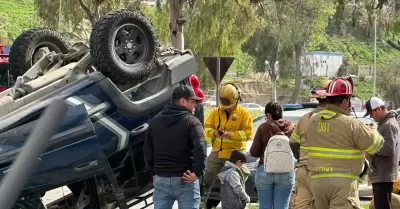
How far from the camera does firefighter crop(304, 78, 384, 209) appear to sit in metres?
5.94

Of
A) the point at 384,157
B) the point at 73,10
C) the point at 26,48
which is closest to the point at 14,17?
the point at 73,10

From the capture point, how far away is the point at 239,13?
80.8 feet

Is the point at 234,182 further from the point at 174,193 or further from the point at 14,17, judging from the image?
the point at 14,17

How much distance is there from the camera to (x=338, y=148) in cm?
601

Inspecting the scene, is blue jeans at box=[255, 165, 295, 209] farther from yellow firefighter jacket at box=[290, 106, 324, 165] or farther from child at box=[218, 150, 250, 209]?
yellow firefighter jacket at box=[290, 106, 324, 165]

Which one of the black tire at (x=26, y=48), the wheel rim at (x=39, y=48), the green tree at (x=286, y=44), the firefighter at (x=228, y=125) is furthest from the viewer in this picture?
the green tree at (x=286, y=44)

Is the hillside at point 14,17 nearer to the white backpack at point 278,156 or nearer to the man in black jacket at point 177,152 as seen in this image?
the white backpack at point 278,156

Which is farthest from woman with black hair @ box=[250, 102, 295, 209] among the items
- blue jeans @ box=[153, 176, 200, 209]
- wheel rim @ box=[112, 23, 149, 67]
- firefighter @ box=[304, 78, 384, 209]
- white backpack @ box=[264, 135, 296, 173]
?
wheel rim @ box=[112, 23, 149, 67]

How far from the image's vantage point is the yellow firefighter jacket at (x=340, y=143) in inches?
234

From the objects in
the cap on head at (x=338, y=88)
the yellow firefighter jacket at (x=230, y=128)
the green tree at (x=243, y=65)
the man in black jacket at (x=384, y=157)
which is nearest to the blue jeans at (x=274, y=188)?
the yellow firefighter jacket at (x=230, y=128)

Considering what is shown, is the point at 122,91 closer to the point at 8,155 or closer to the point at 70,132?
the point at 70,132

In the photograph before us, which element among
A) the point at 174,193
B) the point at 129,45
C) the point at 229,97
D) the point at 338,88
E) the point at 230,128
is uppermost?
the point at 129,45

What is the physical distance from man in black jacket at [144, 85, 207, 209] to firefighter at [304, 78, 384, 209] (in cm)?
92

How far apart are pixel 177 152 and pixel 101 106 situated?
77 cm
